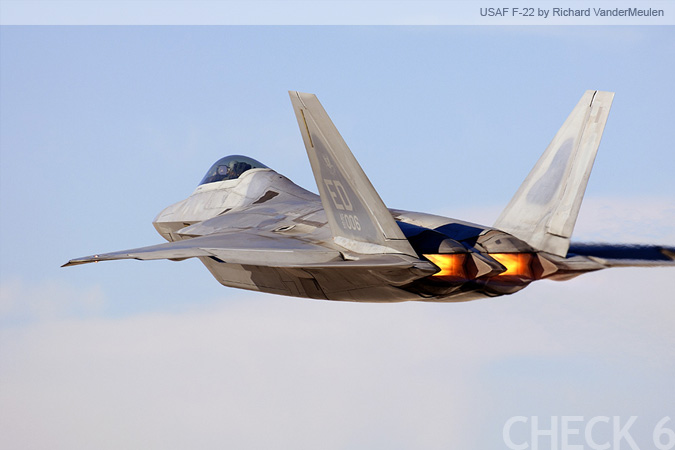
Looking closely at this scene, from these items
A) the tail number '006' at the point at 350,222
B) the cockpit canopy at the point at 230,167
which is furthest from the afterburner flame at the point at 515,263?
the cockpit canopy at the point at 230,167

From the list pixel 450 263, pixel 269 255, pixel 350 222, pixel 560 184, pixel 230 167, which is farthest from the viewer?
pixel 230 167

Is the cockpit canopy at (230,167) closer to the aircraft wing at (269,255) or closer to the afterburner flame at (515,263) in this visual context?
the aircraft wing at (269,255)

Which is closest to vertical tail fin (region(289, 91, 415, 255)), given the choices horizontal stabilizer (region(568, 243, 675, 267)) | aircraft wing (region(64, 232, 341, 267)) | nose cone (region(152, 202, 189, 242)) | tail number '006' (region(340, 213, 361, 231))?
tail number '006' (region(340, 213, 361, 231))

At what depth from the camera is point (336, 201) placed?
13492 millimetres

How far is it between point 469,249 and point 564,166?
2.25 metres

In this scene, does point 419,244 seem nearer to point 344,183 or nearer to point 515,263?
point 515,263

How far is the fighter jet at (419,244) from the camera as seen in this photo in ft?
42.7

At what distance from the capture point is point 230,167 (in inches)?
834

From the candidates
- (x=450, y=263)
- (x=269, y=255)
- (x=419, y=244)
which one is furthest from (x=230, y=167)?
(x=450, y=263)

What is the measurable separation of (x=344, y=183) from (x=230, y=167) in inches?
340

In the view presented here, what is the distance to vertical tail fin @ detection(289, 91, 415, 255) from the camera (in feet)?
42.1

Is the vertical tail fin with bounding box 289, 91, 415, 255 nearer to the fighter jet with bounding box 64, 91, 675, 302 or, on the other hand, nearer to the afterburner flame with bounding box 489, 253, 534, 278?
the fighter jet with bounding box 64, 91, 675, 302

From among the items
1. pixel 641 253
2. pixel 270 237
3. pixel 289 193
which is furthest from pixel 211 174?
pixel 641 253

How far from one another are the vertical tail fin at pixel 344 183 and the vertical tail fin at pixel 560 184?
2.39m
